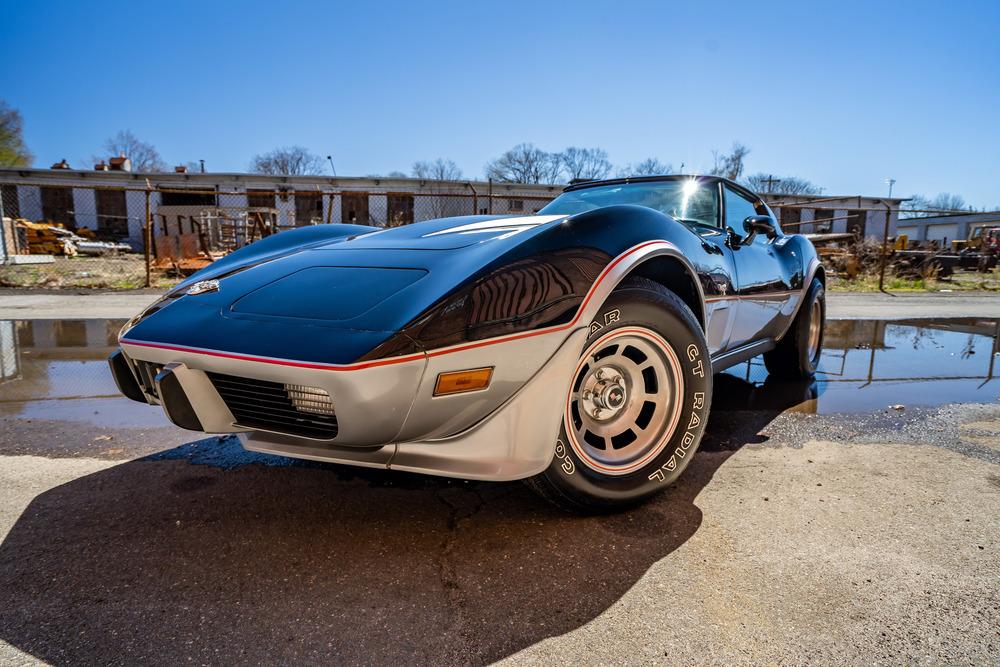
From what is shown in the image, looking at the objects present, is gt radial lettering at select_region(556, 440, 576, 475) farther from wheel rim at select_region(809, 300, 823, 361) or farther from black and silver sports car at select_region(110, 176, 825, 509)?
wheel rim at select_region(809, 300, 823, 361)

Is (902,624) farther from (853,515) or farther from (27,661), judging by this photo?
(27,661)

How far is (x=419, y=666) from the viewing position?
1.37 m

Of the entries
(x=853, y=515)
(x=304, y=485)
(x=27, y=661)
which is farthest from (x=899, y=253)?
(x=27, y=661)

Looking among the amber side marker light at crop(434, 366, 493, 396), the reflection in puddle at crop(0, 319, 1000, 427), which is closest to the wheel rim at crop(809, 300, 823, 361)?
the reflection in puddle at crop(0, 319, 1000, 427)

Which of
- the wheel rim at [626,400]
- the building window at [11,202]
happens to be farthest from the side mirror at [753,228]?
the building window at [11,202]

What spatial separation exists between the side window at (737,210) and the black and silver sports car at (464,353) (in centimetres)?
109

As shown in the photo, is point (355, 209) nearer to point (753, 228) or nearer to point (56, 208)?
point (56, 208)

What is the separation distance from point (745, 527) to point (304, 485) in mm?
1635

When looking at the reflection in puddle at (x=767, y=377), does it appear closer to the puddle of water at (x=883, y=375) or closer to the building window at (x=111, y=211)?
the puddle of water at (x=883, y=375)

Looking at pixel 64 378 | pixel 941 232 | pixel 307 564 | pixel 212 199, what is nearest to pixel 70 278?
pixel 64 378

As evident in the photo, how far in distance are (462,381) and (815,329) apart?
155 inches

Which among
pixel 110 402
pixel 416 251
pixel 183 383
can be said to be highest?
pixel 416 251

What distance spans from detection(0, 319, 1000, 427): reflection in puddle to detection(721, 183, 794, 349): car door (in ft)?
1.77

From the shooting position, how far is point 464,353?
5.60 ft
